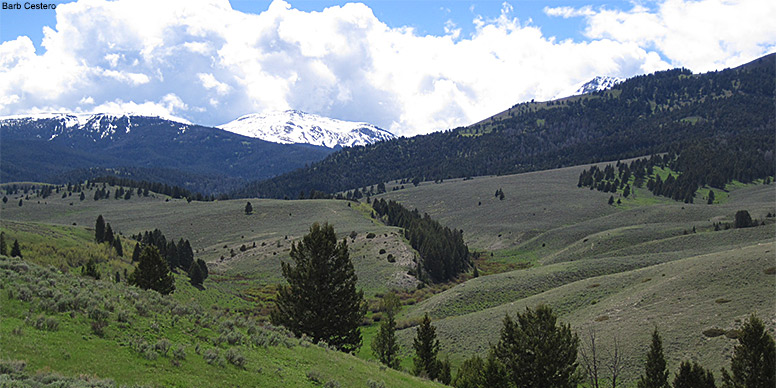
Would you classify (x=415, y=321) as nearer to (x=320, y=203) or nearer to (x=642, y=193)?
(x=320, y=203)

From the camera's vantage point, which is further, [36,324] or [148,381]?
[36,324]

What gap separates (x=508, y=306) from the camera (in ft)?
184

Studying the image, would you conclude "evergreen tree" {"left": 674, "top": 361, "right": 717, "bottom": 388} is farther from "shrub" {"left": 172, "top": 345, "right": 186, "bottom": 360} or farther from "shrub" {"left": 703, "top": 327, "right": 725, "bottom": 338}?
"shrub" {"left": 172, "top": 345, "right": 186, "bottom": 360}

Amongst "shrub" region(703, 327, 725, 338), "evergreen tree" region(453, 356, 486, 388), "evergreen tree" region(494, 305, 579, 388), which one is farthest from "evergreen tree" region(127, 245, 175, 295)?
"shrub" region(703, 327, 725, 338)

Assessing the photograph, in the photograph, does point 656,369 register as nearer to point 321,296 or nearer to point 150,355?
point 321,296

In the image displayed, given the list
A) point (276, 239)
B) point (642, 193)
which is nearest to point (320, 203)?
point (276, 239)

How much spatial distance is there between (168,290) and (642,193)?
186 meters

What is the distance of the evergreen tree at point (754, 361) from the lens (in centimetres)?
2336

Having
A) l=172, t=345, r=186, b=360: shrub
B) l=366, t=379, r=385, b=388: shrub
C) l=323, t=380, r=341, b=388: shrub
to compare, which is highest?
l=172, t=345, r=186, b=360: shrub

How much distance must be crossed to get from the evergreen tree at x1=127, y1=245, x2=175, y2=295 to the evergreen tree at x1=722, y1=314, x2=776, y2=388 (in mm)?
44165

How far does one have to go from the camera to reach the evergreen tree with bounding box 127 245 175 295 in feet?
144

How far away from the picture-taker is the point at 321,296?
33469 millimetres

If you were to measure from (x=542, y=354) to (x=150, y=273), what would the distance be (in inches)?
1427

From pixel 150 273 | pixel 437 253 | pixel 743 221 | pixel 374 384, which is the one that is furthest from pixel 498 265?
pixel 374 384
